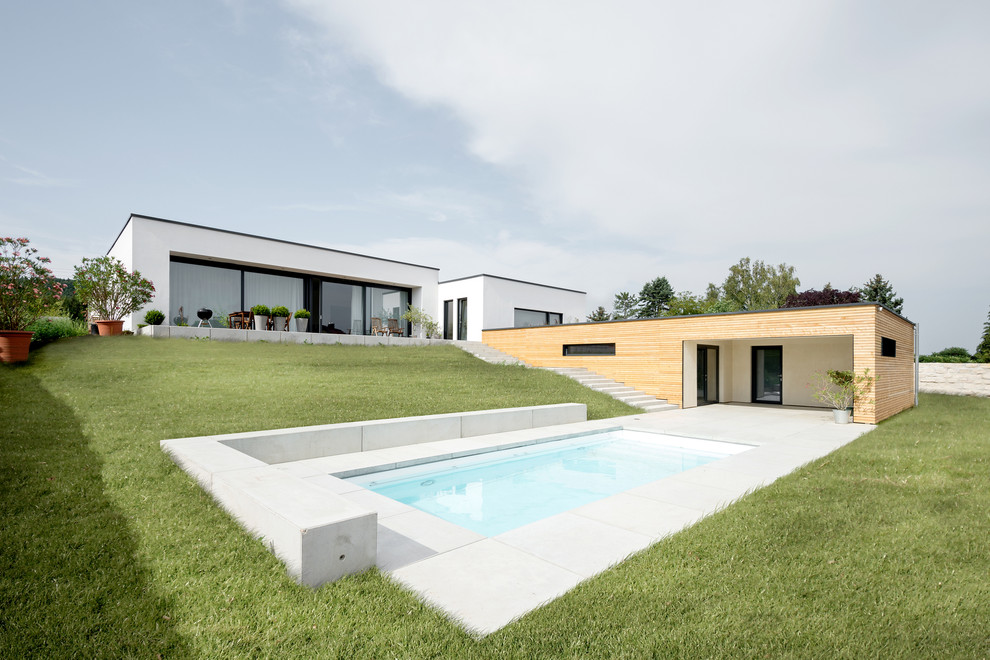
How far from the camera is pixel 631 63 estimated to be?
1104 centimetres

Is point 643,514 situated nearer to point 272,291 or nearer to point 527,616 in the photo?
point 527,616

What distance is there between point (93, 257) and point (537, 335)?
49.6 feet

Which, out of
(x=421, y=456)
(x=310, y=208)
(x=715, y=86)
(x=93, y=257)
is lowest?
(x=421, y=456)

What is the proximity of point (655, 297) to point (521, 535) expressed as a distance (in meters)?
47.9

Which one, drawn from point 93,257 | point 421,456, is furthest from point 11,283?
point 421,456

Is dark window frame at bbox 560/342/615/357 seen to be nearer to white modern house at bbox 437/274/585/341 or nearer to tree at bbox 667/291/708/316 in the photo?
white modern house at bbox 437/274/585/341

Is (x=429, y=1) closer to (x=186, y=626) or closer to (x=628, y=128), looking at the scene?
(x=628, y=128)

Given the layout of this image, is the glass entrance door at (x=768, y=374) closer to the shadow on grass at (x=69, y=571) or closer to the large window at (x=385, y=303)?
→ the large window at (x=385, y=303)

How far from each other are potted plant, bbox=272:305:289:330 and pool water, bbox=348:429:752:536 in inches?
496

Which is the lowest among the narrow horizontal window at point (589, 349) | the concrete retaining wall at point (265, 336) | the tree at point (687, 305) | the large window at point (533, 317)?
the narrow horizontal window at point (589, 349)

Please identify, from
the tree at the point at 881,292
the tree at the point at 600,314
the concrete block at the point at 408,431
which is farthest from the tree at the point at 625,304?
the concrete block at the point at 408,431

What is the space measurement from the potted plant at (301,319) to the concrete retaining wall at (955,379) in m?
26.6

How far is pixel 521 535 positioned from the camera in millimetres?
4086

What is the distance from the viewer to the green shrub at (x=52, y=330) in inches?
506
